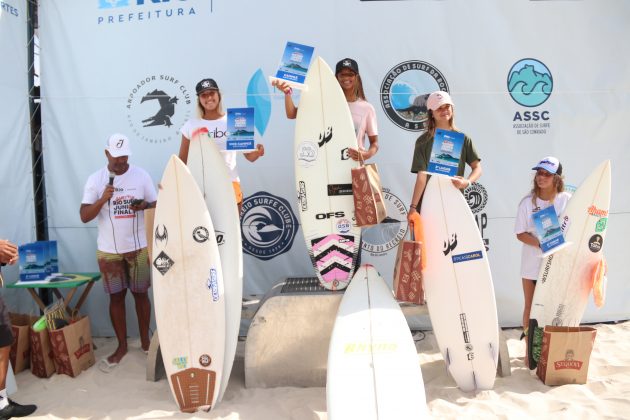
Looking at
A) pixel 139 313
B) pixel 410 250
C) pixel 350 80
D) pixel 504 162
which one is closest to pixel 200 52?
pixel 350 80

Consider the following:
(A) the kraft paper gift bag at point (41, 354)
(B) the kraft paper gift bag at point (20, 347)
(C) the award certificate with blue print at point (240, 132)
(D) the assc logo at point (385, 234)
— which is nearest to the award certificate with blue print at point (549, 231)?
(D) the assc logo at point (385, 234)

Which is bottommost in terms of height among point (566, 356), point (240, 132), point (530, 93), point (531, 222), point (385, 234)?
point (566, 356)

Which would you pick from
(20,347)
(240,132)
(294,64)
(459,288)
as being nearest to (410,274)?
(459,288)

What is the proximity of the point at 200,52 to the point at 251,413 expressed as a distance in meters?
2.47

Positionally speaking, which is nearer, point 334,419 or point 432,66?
point 334,419

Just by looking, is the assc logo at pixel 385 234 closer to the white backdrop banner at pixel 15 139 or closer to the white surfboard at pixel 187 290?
the white surfboard at pixel 187 290

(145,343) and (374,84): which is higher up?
(374,84)

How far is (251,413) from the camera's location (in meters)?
2.36

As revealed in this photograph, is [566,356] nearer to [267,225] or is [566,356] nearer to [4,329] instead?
[267,225]

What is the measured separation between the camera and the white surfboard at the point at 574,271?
9.08ft

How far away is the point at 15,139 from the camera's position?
11.0ft

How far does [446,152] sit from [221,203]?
1274 mm

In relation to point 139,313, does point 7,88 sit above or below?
above

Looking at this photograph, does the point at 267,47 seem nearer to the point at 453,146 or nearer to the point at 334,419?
the point at 453,146
